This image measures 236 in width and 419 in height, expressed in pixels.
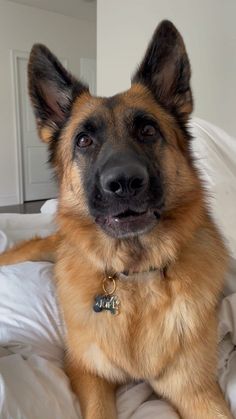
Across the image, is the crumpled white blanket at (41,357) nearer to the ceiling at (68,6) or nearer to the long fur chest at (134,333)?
the long fur chest at (134,333)

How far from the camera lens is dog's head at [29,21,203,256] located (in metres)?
0.96

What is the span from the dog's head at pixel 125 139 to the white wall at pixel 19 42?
459 cm

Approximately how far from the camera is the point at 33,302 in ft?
3.96

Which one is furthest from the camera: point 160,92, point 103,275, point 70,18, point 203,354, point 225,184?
point 70,18

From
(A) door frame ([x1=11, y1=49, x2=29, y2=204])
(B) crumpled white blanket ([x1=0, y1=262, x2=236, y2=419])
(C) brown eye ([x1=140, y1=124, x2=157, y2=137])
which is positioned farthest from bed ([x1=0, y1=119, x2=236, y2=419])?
(A) door frame ([x1=11, y1=49, x2=29, y2=204])

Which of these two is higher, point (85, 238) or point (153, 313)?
point (85, 238)

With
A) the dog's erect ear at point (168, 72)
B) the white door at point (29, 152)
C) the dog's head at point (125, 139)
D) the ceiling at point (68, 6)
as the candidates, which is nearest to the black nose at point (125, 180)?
the dog's head at point (125, 139)

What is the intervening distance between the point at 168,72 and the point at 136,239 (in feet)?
1.86

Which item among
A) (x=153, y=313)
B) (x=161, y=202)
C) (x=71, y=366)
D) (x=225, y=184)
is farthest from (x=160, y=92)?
(x=71, y=366)

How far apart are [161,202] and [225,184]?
669 millimetres

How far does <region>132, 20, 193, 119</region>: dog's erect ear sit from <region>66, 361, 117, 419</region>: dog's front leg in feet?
2.86

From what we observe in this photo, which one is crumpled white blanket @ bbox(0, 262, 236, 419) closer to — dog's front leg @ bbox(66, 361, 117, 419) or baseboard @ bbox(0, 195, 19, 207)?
dog's front leg @ bbox(66, 361, 117, 419)

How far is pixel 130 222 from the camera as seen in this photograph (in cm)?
99

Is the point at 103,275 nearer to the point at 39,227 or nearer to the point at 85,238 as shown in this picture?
the point at 85,238
